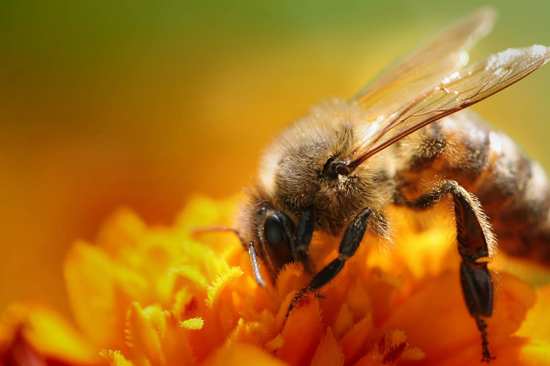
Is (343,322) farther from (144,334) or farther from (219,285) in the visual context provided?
(144,334)

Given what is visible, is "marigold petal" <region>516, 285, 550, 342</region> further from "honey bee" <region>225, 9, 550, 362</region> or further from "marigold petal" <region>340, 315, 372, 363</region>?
"marigold petal" <region>340, 315, 372, 363</region>

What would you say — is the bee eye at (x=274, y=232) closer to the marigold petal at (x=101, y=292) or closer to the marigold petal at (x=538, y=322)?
the marigold petal at (x=101, y=292)

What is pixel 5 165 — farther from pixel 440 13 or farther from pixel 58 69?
pixel 440 13

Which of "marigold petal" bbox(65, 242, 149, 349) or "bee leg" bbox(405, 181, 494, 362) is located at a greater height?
"marigold petal" bbox(65, 242, 149, 349)

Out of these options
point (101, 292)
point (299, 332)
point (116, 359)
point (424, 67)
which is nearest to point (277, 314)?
point (299, 332)

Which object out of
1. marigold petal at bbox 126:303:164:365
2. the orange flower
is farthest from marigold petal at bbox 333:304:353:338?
marigold petal at bbox 126:303:164:365

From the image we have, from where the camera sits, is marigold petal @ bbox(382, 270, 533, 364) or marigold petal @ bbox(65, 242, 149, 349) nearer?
marigold petal @ bbox(382, 270, 533, 364)
